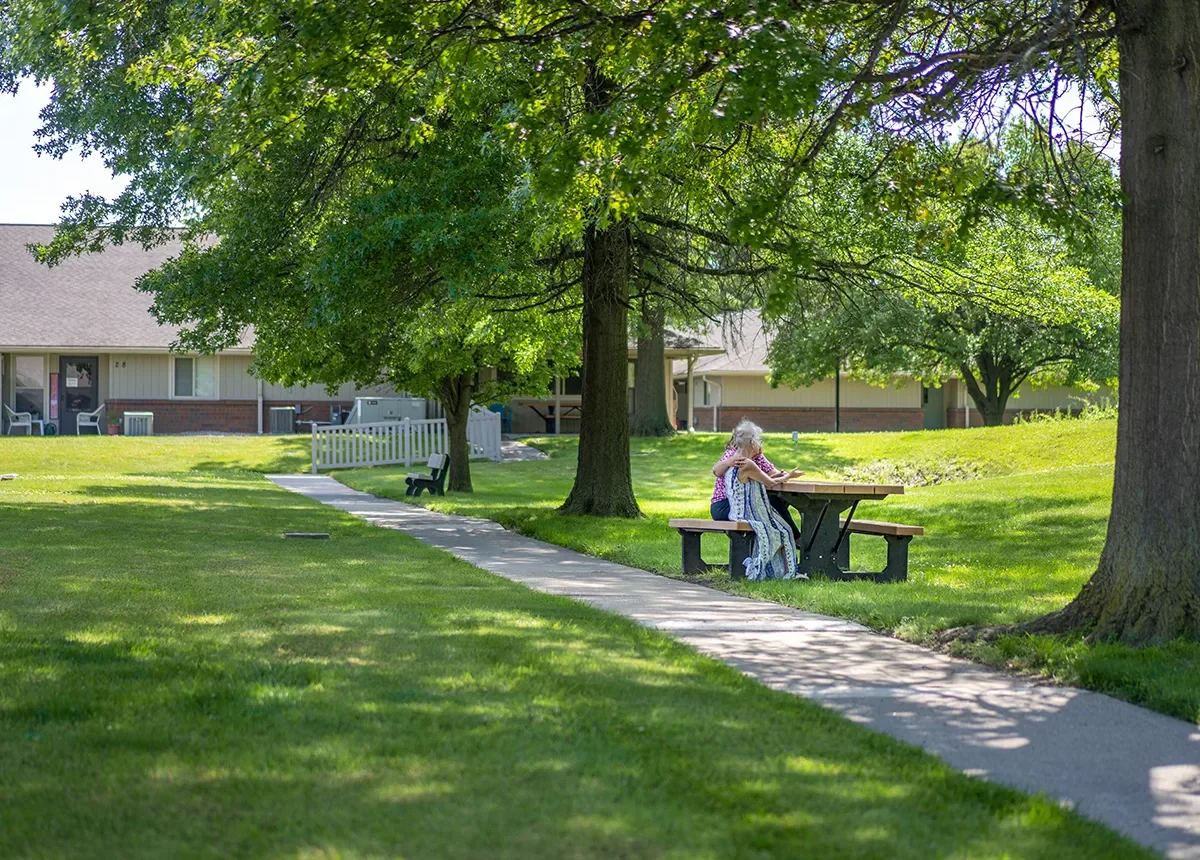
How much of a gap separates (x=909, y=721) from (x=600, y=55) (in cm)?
722

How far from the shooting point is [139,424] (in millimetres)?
39031

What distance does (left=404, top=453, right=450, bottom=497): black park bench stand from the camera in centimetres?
2453

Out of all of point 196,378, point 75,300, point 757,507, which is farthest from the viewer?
point 75,300

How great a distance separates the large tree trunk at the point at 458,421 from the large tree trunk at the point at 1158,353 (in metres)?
18.5

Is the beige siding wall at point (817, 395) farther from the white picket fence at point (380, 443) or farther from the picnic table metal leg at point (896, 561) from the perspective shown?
the picnic table metal leg at point (896, 561)

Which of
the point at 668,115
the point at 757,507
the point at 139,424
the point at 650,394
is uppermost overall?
the point at 668,115

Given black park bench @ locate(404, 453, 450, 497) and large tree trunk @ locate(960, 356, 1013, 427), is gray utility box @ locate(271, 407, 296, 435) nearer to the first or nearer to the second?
black park bench @ locate(404, 453, 450, 497)

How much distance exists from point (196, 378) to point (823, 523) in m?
31.4

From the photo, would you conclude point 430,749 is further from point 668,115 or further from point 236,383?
point 236,383

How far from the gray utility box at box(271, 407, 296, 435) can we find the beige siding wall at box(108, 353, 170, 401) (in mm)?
3160

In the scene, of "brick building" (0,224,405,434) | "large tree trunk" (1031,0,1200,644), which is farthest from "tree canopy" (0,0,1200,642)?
"brick building" (0,224,405,434)

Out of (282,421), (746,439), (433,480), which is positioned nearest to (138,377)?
(282,421)

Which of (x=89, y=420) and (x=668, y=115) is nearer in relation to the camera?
(x=668, y=115)

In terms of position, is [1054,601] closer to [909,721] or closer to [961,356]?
[909,721]
